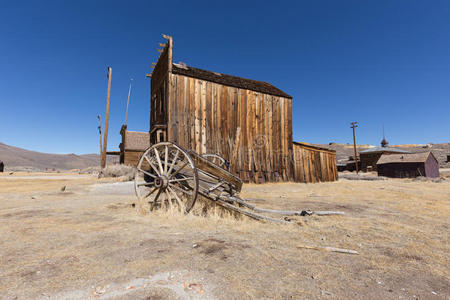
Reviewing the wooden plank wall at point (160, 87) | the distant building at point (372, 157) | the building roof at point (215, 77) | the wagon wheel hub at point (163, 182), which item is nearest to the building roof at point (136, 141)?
the wooden plank wall at point (160, 87)

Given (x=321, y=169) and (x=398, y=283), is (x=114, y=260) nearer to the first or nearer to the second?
(x=398, y=283)

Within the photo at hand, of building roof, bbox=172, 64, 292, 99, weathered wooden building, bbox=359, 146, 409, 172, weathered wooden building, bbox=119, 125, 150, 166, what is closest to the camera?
building roof, bbox=172, 64, 292, 99

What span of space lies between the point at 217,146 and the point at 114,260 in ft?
29.1

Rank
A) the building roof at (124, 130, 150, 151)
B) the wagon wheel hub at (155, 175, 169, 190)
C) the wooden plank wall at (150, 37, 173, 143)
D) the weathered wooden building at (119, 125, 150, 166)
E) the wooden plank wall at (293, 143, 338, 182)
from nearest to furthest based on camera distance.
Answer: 1. the wagon wheel hub at (155, 175, 169, 190)
2. the wooden plank wall at (150, 37, 173, 143)
3. the wooden plank wall at (293, 143, 338, 182)
4. the weathered wooden building at (119, 125, 150, 166)
5. the building roof at (124, 130, 150, 151)

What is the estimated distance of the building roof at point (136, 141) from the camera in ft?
71.3

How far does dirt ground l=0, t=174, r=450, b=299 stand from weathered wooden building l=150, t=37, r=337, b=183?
6704mm

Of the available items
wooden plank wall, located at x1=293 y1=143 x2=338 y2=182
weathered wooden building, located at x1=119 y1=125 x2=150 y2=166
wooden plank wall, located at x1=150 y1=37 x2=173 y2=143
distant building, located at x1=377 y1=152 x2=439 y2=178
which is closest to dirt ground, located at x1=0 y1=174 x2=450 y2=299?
wooden plank wall, located at x1=150 y1=37 x2=173 y2=143

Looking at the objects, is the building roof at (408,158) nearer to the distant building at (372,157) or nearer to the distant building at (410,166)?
the distant building at (410,166)

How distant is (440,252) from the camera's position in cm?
264

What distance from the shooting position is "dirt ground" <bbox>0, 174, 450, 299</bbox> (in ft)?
5.82

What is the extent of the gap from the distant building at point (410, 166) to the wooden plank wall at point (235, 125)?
1140cm

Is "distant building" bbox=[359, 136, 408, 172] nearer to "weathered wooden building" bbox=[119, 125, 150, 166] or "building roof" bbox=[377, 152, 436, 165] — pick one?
"building roof" bbox=[377, 152, 436, 165]

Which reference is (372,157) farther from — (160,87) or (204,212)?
(204,212)

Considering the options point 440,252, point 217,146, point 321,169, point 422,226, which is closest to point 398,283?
point 440,252
